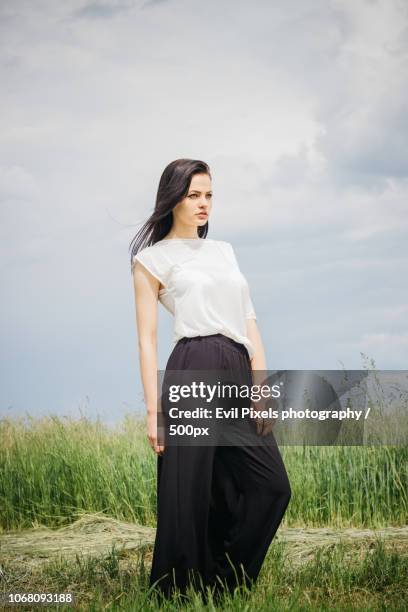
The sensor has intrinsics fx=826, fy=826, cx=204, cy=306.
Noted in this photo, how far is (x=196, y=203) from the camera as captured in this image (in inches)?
119

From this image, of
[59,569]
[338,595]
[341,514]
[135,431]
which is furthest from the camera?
[135,431]

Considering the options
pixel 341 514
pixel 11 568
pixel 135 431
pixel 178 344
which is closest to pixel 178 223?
pixel 178 344

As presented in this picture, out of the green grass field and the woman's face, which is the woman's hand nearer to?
the green grass field

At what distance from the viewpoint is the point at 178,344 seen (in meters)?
2.97

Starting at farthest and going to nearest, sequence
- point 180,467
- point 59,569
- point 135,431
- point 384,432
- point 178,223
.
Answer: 1. point 135,431
2. point 384,432
3. point 59,569
4. point 178,223
5. point 180,467

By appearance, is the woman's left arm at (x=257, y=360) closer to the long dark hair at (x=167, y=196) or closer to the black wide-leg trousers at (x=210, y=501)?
the black wide-leg trousers at (x=210, y=501)

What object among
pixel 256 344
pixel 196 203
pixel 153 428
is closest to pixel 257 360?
pixel 256 344

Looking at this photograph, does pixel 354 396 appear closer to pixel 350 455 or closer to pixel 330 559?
pixel 350 455

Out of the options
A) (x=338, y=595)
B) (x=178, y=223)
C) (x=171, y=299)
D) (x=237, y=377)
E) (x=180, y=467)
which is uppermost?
(x=178, y=223)

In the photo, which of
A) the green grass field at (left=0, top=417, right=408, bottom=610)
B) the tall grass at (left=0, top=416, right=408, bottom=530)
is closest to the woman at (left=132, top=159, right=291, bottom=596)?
the green grass field at (left=0, top=417, right=408, bottom=610)

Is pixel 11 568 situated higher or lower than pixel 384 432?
lower

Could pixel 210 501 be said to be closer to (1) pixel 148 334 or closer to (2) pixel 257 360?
(2) pixel 257 360

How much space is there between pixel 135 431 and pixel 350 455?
1.60 metres

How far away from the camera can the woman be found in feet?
9.37
